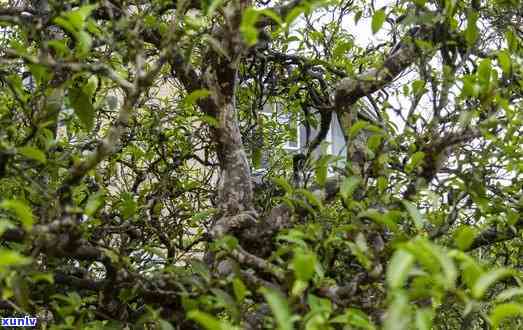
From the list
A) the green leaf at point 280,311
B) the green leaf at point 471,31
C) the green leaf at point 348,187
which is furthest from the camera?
the green leaf at point 471,31

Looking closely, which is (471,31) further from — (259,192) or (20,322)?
(20,322)

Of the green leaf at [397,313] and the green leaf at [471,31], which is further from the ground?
the green leaf at [471,31]

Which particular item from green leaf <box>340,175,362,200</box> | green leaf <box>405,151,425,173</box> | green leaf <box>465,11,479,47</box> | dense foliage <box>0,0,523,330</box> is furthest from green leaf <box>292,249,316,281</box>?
green leaf <box>465,11,479,47</box>

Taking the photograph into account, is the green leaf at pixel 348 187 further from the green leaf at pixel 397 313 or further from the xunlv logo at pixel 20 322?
the xunlv logo at pixel 20 322

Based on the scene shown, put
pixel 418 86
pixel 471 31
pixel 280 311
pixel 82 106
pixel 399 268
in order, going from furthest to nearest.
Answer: pixel 418 86, pixel 471 31, pixel 82 106, pixel 280 311, pixel 399 268

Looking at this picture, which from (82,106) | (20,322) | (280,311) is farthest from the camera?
(20,322)

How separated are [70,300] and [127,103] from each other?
1.96 feet

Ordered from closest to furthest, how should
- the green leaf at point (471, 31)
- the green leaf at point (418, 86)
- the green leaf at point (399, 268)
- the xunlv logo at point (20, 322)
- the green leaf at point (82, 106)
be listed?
the green leaf at point (399, 268) → the green leaf at point (82, 106) → the green leaf at point (471, 31) → the green leaf at point (418, 86) → the xunlv logo at point (20, 322)

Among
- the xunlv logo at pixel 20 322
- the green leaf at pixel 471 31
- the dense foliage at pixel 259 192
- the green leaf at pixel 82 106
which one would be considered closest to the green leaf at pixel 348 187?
the dense foliage at pixel 259 192

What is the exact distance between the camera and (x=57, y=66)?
175 centimetres

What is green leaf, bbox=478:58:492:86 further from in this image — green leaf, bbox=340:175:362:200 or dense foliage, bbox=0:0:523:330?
green leaf, bbox=340:175:362:200

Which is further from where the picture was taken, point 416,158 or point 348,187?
point 416,158

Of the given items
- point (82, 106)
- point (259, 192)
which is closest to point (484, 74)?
point (82, 106)

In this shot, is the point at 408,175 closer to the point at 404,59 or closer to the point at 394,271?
the point at 404,59
